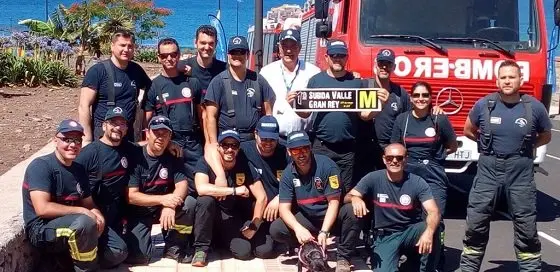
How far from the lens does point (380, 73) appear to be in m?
7.04

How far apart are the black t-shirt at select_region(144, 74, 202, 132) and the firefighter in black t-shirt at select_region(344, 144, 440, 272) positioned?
1.78 metres

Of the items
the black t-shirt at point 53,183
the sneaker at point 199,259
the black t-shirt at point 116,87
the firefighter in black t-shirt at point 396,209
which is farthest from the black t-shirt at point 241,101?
the black t-shirt at point 53,183

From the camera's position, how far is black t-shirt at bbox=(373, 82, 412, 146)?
7.11 m

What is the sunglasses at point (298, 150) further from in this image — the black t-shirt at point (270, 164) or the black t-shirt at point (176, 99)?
the black t-shirt at point (176, 99)

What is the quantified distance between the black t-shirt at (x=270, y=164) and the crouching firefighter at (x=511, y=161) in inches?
64.8

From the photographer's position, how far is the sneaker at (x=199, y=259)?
6715 millimetres

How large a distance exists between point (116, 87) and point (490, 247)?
154 inches

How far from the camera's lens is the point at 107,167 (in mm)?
6402

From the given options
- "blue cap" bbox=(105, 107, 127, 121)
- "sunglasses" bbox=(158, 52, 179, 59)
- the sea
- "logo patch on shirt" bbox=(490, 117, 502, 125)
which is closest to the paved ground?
"blue cap" bbox=(105, 107, 127, 121)

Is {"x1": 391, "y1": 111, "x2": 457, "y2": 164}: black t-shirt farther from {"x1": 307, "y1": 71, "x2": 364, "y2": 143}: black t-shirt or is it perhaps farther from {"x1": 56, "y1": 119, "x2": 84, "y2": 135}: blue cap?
{"x1": 56, "y1": 119, "x2": 84, "y2": 135}: blue cap

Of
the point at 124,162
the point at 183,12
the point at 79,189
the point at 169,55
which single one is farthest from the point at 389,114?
the point at 183,12

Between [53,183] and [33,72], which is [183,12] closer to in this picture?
[33,72]

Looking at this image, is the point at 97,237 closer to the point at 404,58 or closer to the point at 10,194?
the point at 10,194

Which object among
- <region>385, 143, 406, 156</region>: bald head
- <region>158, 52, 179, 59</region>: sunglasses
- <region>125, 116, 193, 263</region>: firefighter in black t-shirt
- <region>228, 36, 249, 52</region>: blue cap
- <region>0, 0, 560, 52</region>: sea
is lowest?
<region>125, 116, 193, 263</region>: firefighter in black t-shirt
